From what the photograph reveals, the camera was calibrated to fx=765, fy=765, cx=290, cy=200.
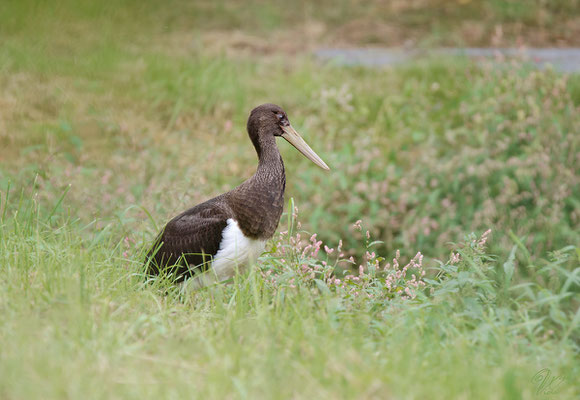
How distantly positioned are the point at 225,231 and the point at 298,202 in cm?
270

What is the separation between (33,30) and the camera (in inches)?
342

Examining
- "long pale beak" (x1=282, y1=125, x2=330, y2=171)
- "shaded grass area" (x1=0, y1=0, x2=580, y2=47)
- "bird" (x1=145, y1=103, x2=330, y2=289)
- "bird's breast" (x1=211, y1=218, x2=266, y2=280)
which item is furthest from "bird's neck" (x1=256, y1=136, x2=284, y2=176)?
"shaded grass area" (x1=0, y1=0, x2=580, y2=47)

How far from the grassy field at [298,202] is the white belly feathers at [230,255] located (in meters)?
0.11

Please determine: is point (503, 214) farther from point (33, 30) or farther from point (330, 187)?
point (33, 30)

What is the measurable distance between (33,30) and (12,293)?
6455mm

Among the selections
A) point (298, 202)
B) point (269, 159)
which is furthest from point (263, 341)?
point (298, 202)

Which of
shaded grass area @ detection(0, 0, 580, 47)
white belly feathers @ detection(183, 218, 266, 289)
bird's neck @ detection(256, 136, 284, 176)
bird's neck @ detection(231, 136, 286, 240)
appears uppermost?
shaded grass area @ detection(0, 0, 580, 47)

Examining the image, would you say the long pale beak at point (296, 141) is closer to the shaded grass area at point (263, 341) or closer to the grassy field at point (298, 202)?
the grassy field at point (298, 202)

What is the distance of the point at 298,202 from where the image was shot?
6555 millimetres

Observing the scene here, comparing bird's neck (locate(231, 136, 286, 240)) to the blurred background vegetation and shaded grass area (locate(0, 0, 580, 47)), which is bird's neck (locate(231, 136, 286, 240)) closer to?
the blurred background vegetation

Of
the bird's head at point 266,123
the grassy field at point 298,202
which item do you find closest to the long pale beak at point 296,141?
the bird's head at point 266,123

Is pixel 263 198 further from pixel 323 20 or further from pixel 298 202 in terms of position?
pixel 323 20

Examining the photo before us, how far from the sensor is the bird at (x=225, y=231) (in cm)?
386

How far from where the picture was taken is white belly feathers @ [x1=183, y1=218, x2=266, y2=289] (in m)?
3.84
